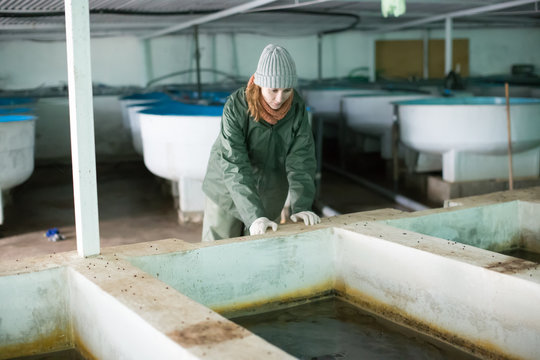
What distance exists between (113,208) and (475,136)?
3.16 m

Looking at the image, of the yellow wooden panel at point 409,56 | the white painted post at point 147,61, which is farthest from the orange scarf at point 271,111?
the yellow wooden panel at point 409,56

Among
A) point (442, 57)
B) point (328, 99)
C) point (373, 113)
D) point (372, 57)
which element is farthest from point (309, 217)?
point (442, 57)

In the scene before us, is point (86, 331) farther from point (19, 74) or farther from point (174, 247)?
point (19, 74)

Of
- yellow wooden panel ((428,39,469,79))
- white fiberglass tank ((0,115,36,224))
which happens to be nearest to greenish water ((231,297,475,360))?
white fiberglass tank ((0,115,36,224))

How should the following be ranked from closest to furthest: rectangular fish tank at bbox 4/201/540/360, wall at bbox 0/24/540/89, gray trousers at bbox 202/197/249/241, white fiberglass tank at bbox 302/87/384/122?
rectangular fish tank at bbox 4/201/540/360, gray trousers at bbox 202/197/249/241, white fiberglass tank at bbox 302/87/384/122, wall at bbox 0/24/540/89

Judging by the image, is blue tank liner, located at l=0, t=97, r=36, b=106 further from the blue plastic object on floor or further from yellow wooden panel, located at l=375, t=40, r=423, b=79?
yellow wooden panel, located at l=375, t=40, r=423, b=79

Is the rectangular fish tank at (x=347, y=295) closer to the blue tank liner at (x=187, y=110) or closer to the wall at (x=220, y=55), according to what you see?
the blue tank liner at (x=187, y=110)

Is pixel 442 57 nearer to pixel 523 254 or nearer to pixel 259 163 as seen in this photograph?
pixel 523 254

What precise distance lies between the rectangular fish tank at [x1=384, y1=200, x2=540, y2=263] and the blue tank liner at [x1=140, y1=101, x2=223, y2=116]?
8.21 feet

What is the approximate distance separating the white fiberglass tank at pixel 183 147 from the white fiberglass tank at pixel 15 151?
0.87 meters

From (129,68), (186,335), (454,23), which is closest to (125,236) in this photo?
(186,335)

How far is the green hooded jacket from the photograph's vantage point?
2.55 meters

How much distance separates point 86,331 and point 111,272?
20 cm

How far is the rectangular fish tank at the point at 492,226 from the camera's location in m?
2.70
